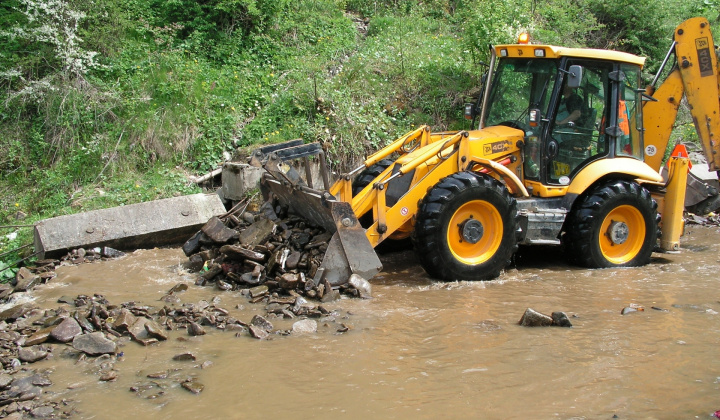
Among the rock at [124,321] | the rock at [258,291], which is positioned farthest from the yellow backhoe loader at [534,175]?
the rock at [124,321]

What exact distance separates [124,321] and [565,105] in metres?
5.16

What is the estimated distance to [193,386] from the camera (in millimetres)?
4359

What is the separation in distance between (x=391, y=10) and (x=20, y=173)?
31.6ft

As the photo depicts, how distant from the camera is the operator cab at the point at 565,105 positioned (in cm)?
727

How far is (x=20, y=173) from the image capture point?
402 inches

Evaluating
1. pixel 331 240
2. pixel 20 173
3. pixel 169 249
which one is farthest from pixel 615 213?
pixel 20 173

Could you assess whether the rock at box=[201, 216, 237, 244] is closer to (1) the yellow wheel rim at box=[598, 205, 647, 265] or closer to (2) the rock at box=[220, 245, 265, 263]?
(2) the rock at box=[220, 245, 265, 263]

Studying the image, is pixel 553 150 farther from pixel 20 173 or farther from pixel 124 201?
pixel 20 173

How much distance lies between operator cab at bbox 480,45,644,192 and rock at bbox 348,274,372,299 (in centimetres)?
253

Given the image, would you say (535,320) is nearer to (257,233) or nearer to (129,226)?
(257,233)

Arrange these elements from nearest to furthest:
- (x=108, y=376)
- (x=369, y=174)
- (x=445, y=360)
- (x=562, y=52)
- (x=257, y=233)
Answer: (x=108, y=376) → (x=445, y=360) → (x=562, y=52) → (x=257, y=233) → (x=369, y=174)

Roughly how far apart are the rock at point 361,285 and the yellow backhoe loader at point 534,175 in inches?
4.1

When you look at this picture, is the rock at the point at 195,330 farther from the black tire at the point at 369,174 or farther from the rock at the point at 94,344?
the black tire at the point at 369,174

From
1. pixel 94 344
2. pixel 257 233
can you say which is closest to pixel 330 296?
pixel 257 233
